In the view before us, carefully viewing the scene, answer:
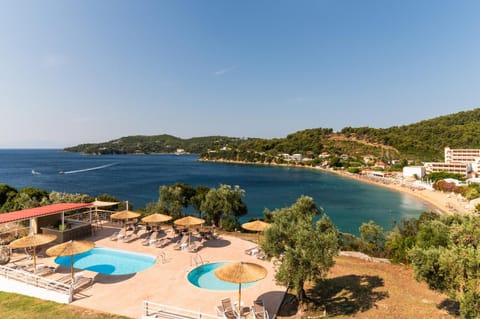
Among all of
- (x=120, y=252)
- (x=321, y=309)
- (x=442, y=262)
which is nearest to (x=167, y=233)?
(x=120, y=252)

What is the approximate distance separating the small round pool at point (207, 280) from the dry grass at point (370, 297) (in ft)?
7.94

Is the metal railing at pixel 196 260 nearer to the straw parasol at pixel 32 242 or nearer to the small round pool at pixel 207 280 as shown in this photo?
the small round pool at pixel 207 280

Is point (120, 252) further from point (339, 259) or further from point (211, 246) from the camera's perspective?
point (339, 259)

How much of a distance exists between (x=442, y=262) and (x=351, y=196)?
49825 millimetres

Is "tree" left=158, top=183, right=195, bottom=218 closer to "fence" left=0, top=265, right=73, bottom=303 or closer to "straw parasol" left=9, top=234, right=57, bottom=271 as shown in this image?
"straw parasol" left=9, top=234, right=57, bottom=271

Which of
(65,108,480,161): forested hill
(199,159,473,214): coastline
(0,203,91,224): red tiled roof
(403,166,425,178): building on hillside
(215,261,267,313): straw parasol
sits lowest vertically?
(199,159,473,214): coastline

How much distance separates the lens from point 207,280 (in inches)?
410

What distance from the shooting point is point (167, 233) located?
629 inches

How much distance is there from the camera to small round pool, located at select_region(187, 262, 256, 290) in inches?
388

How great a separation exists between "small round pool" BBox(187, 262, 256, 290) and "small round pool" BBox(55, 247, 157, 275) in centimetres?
244

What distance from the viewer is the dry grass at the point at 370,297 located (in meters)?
7.83

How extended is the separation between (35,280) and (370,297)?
40.1 feet

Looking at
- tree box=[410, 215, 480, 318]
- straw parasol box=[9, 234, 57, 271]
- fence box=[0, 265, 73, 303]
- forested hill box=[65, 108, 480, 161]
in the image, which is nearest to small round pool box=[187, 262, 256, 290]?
fence box=[0, 265, 73, 303]

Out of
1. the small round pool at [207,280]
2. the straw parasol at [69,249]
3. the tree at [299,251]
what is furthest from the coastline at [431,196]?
the straw parasol at [69,249]
